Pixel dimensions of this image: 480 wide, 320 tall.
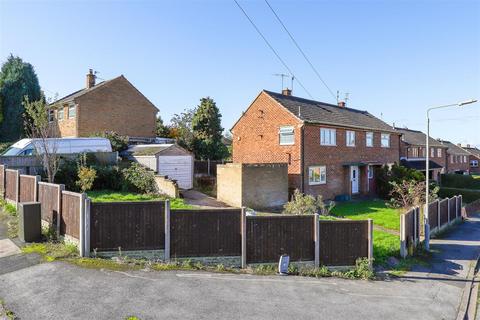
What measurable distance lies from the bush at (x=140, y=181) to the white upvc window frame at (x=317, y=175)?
32.3 ft

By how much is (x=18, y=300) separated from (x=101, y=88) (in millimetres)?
25301

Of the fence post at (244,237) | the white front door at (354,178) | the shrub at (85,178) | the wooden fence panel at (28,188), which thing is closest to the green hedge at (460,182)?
the white front door at (354,178)

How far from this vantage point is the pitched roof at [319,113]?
→ 2219 cm

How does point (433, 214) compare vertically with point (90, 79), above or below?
below

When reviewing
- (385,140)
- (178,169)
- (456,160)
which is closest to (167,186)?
(178,169)

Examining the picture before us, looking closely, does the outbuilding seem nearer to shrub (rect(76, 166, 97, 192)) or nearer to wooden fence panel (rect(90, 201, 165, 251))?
shrub (rect(76, 166, 97, 192))

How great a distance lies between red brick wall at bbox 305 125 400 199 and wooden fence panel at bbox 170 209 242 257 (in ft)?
39.8

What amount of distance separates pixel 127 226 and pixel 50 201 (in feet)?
11.2

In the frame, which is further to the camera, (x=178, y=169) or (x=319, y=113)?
(x=319, y=113)

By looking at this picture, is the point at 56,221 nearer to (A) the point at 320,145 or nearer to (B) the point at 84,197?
(B) the point at 84,197

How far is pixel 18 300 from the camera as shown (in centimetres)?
649

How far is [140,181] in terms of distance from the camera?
58.7ft

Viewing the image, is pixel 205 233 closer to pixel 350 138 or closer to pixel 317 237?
pixel 317 237

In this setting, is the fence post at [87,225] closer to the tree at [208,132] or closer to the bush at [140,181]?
the bush at [140,181]
